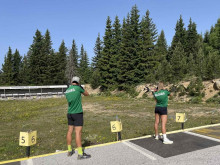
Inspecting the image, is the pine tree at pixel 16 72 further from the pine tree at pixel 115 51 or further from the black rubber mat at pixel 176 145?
the black rubber mat at pixel 176 145

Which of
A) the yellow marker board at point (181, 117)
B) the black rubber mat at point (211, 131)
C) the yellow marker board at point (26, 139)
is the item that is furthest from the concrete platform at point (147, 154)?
the yellow marker board at point (181, 117)

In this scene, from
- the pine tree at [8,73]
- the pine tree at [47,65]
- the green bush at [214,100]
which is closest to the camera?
the green bush at [214,100]

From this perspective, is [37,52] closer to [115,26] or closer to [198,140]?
[115,26]

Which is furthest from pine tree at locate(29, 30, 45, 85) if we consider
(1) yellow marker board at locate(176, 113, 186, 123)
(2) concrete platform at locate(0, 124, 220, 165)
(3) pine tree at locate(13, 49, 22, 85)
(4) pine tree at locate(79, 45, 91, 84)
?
(2) concrete platform at locate(0, 124, 220, 165)

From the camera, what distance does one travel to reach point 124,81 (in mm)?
41969

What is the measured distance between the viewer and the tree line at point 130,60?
31500 mm

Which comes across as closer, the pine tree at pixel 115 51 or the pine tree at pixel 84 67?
the pine tree at pixel 115 51

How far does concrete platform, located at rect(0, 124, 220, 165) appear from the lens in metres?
4.87

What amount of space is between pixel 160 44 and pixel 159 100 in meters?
64.0

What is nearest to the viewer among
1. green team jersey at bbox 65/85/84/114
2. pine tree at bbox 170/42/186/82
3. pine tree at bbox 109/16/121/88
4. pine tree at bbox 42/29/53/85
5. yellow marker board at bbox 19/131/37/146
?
green team jersey at bbox 65/85/84/114

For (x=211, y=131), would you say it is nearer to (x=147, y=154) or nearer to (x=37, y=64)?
(x=147, y=154)

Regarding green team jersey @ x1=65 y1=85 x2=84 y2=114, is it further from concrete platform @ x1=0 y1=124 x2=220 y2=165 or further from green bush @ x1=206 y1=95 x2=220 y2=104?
green bush @ x1=206 y1=95 x2=220 y2=104

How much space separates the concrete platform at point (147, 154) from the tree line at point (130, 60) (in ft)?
74.9

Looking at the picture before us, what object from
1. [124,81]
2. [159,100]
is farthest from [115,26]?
[159,100]
